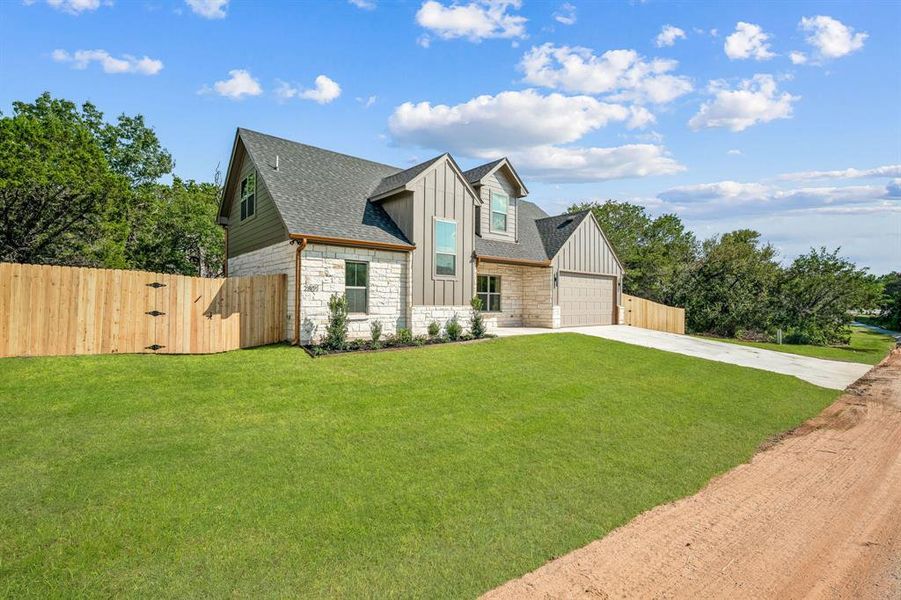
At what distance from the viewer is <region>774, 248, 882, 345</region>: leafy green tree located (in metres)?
22.0

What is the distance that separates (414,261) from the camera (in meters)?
13.8

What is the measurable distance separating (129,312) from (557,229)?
54.9 ft

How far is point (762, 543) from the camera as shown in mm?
3959

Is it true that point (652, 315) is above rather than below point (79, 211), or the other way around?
below

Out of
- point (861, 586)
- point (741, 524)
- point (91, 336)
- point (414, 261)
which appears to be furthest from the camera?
point (414, 261)

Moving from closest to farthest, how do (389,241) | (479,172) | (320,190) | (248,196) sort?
(389,241) < (320,190) < (248,196) < (479,172)

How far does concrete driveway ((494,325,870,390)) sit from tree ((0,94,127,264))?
17676 millimetres

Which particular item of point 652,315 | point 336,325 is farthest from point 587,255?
point 336,325

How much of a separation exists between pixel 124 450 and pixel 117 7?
12143 mm

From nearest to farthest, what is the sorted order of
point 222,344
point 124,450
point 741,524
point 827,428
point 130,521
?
point 130,521 < point 741,524 < point 124,450 < point 827,428 < point 222,344

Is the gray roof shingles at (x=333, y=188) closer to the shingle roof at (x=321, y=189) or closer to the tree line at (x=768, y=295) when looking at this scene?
the shingle roof at (x=321, y=189)

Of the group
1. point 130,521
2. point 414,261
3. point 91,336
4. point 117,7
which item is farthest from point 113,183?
point 130,521

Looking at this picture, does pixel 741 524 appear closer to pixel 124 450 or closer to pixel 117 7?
pixel 124 450

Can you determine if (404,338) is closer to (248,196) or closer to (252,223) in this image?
(252,223)
